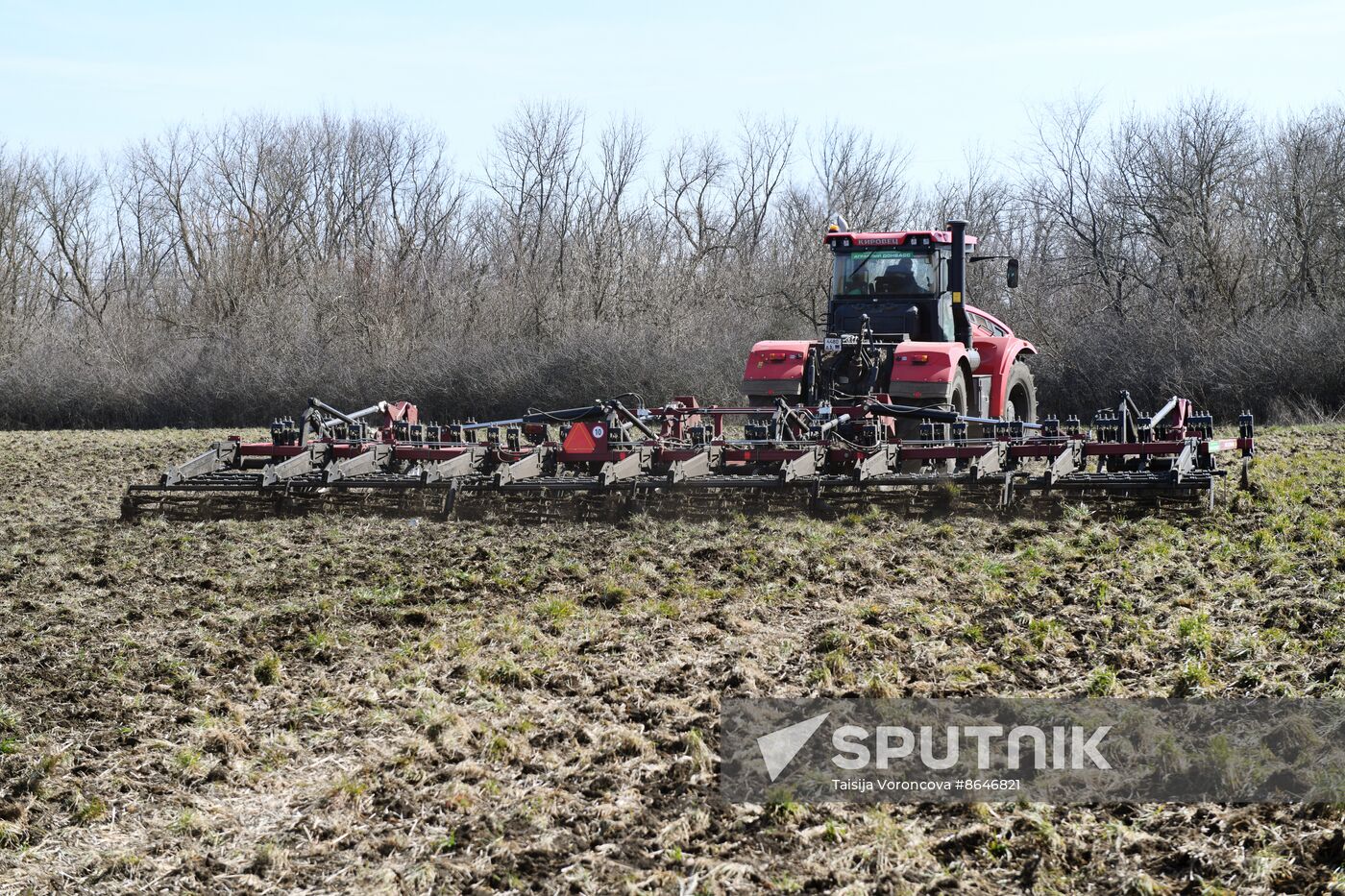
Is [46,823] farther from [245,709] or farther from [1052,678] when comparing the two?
[1052,678]

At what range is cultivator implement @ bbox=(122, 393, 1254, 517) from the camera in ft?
30.5

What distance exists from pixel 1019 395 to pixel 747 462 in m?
4.89

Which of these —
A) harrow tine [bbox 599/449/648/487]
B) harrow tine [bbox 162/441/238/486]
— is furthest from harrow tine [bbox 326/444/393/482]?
harrow tine [bbox 599/449/648/487]

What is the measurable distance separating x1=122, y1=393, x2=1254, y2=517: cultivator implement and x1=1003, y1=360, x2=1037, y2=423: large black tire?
2142 millimetres

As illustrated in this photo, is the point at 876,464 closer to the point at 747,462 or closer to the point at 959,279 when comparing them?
the point at 747,462

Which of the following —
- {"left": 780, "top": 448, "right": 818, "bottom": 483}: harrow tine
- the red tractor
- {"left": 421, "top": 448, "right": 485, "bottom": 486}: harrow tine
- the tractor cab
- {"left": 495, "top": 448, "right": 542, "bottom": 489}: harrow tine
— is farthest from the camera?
the tractor cab

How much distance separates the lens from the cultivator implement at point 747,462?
30.5 feet

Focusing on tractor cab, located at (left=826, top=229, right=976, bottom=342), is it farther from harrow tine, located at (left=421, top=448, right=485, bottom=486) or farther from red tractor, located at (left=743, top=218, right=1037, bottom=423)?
harrow tine, located at (left=421, top=448, right=485, bottom=486)

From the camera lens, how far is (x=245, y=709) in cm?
494

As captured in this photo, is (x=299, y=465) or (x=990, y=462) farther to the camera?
(x=299, y=465)

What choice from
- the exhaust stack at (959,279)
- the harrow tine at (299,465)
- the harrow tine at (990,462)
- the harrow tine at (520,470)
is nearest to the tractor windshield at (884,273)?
the exhaust stack at (959,279)

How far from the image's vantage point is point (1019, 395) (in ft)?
45.5

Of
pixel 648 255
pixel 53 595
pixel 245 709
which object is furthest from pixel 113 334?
pixel 245 709

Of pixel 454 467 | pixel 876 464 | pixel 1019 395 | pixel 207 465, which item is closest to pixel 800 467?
pixel 876 464
